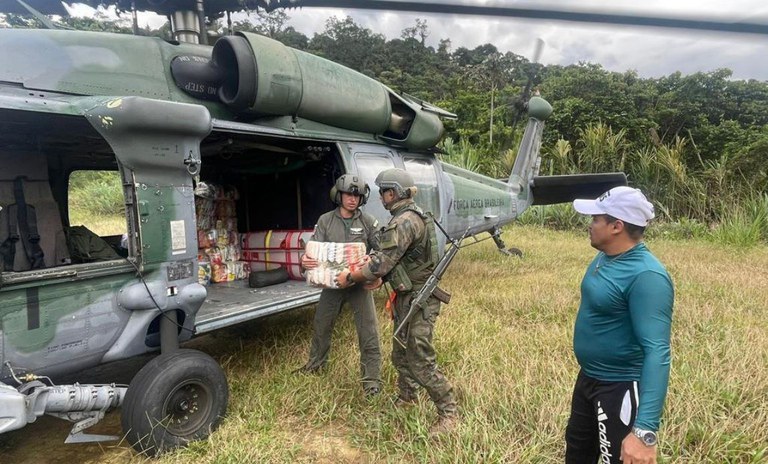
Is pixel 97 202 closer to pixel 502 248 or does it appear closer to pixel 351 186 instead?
pixel 351 186

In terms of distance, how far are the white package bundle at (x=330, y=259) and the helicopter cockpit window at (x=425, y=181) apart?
2091mm

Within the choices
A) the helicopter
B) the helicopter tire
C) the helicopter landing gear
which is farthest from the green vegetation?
the helicopter landing gear

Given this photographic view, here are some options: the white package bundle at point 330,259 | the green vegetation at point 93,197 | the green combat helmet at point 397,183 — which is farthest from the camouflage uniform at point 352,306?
the green vegetation at point 93,197

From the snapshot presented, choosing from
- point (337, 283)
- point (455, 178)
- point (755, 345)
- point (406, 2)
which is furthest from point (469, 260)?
point (406, 2)

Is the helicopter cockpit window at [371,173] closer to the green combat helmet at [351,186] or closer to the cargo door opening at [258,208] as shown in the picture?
the cargo door opening at [258,208]

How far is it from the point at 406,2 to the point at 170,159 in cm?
189

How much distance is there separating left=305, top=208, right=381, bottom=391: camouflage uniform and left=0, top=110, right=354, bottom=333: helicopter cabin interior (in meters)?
0.39

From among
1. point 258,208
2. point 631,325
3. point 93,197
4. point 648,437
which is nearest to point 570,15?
point 631,325

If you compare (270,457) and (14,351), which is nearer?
(14,351)

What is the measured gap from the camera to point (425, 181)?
593 cm

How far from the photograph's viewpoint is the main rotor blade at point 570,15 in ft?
5.04

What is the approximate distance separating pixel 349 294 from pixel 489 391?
131 centimetres

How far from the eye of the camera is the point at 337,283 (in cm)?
355

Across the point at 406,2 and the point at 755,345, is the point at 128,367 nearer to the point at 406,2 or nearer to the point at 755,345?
the point at 406,2
